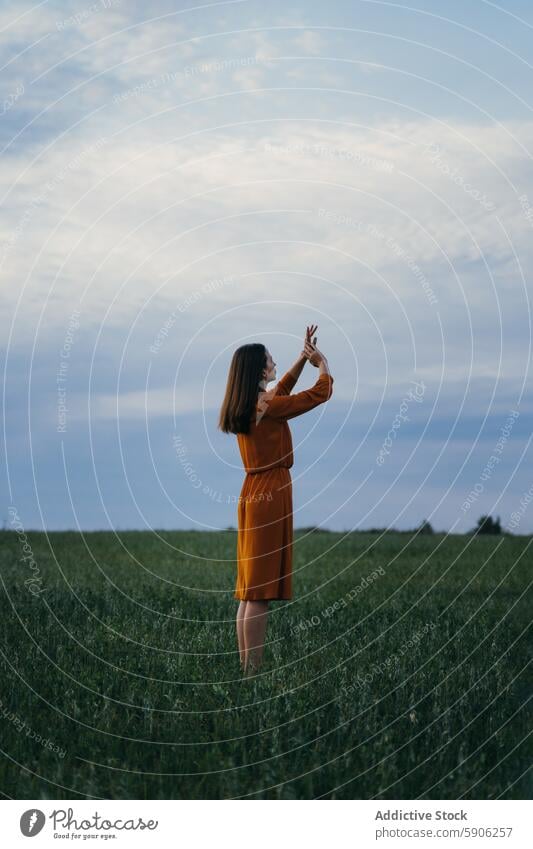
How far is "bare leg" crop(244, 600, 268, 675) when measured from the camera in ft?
33.0

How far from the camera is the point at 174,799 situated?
6668 millimetres

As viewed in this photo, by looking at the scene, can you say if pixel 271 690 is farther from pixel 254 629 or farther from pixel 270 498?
pixel 270 498

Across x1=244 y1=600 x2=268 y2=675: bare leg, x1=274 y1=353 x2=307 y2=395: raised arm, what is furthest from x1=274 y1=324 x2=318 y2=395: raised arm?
x1=244 y1=600 x2=268 y2=675: bare leg

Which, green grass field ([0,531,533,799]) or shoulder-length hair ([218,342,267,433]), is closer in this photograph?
green grass field ([0,531,533,799])

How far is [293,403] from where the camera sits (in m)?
9.91

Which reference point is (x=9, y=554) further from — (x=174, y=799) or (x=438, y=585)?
(x=174, y=799)

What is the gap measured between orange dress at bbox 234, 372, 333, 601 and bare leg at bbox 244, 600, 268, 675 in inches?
4.5

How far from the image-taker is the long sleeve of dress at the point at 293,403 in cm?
989

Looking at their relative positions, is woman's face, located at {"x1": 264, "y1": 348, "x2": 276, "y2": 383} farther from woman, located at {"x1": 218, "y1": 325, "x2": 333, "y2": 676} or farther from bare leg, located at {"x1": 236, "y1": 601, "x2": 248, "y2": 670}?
bare leg, located at {"x1": 236, "y1": 601, "x2": 248, "y2": 670}

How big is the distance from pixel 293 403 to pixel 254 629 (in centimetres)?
230

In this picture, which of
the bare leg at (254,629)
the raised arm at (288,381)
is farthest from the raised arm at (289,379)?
the bare leg at (254,629)

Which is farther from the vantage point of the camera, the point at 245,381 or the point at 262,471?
the point at 262,471

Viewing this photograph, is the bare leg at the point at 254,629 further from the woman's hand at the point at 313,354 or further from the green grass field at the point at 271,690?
the woman's hand at the point at 313,354

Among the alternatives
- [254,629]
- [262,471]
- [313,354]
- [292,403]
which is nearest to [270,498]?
[262,471]
